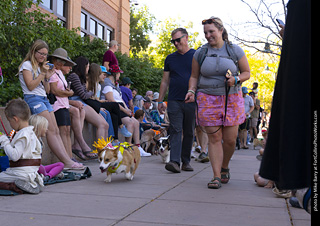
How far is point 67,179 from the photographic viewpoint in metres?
6.48

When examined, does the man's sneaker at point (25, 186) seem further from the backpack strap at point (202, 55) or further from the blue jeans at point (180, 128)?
the blue jeans at point (180, 128)

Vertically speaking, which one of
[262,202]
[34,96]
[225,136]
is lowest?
[262,202]

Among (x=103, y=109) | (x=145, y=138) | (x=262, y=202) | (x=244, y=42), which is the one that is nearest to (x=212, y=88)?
(x=262, y=202)

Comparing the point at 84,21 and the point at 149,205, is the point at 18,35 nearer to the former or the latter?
the point at 149,205

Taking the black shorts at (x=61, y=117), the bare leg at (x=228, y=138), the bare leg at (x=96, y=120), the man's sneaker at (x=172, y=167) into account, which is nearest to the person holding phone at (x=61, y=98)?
the black shorts at (x=61, y=117)

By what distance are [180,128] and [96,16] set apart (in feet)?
53.8

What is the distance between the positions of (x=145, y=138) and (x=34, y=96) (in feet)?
19.8

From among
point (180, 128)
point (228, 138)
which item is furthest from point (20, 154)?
point (180, 128)

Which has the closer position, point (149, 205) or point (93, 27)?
point (149, 205)

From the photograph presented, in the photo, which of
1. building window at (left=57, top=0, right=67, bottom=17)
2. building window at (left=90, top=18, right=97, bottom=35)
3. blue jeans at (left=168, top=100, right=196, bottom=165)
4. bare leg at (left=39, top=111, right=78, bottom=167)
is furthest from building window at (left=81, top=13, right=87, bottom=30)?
bare leg at (left=39, top=111, right=78, bottom=167)

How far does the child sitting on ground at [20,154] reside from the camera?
5254mm

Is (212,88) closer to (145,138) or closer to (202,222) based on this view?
(202,222)

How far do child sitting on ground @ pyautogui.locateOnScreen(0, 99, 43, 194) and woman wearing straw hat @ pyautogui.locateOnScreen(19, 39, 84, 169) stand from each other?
1.18 m

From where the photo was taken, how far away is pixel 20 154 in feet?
17.4
